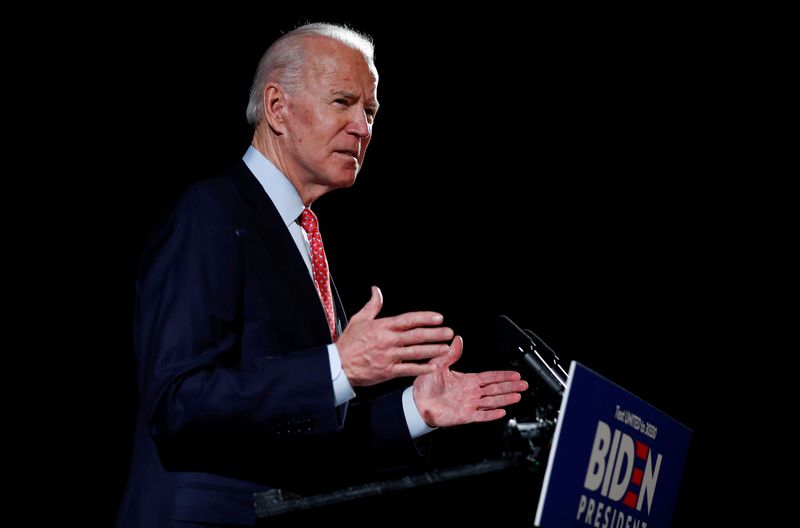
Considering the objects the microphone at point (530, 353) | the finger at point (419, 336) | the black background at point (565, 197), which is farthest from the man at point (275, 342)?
the black background at point (565, 197)

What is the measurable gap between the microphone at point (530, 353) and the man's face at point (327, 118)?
1.78 feet

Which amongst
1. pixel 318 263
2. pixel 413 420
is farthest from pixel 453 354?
pixel 318 263

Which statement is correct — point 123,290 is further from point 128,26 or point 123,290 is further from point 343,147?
point 343,147

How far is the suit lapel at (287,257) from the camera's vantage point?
1658 millimetres

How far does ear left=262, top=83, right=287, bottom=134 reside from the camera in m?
1.95

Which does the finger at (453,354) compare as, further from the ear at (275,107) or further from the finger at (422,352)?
the ear at (275,107)

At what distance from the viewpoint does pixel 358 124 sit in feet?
6.39

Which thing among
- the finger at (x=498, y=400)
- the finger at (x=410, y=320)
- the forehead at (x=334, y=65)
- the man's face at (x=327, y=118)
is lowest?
the finger at (x=498, y=400)

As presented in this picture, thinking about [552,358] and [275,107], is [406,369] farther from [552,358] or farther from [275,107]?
[275,107]

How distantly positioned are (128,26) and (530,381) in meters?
1.89

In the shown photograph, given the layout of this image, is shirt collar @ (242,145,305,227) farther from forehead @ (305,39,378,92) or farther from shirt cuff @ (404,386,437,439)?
shirt cuff @ (404,386,437,439)

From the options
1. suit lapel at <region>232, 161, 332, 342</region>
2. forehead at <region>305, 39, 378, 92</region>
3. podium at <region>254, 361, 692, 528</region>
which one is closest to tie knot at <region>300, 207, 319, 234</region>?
suit lapel at <region>232, 161, 332, 342</region>

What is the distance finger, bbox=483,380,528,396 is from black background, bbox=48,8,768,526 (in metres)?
1.54

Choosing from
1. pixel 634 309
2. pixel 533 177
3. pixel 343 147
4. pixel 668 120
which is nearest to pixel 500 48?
pixel 533 177
